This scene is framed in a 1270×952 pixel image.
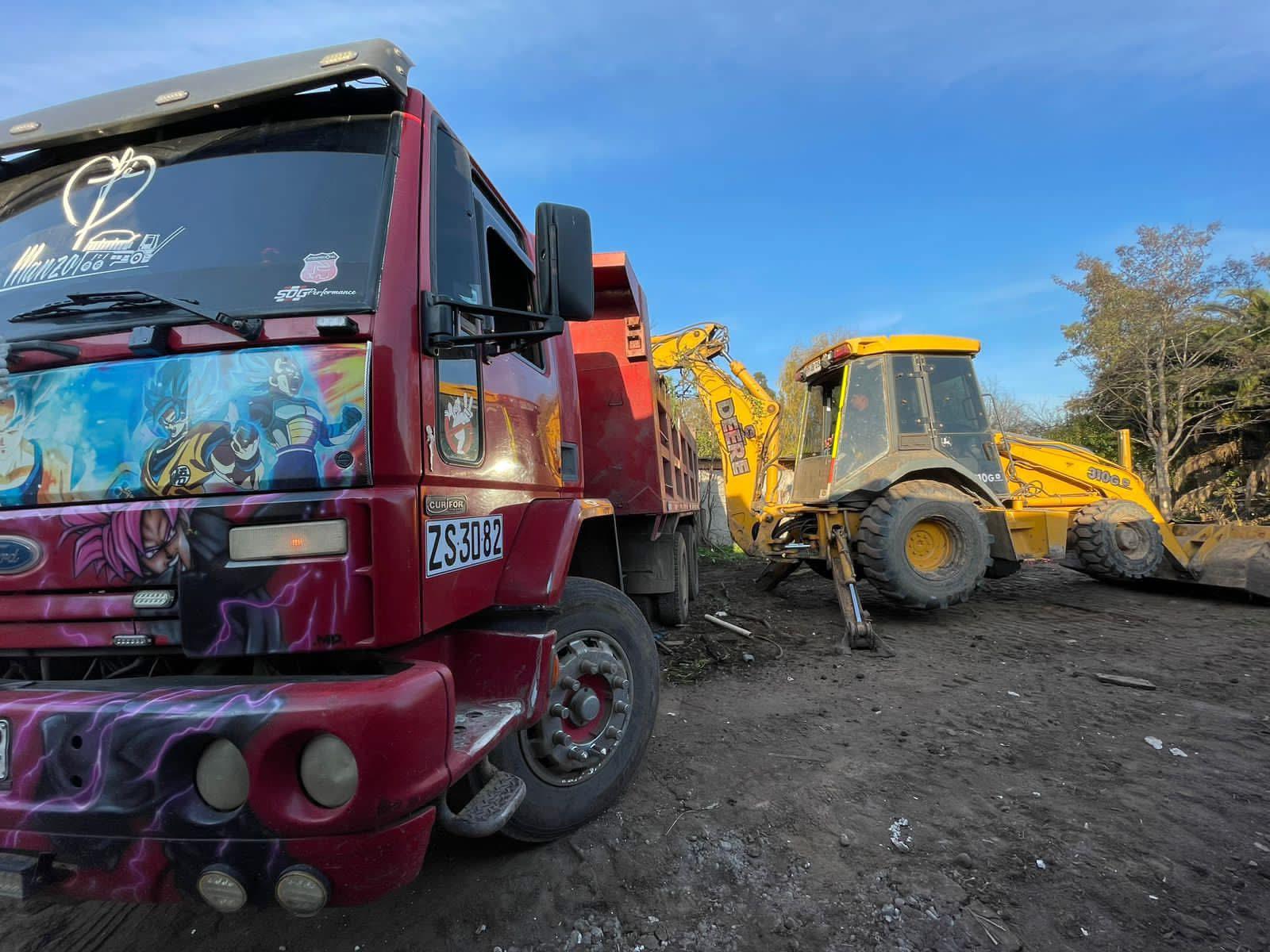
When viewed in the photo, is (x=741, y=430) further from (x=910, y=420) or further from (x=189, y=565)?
(x=189, y=565)

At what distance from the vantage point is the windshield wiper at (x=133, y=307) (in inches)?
63.8

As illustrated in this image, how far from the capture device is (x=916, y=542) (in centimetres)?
650

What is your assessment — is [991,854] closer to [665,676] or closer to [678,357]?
[665,676]

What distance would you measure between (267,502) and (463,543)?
54cm

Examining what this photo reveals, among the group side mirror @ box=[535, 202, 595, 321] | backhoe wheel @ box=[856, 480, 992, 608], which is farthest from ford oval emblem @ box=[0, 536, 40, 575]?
backhoe wheel @ box=[856, 480, 992, 608]

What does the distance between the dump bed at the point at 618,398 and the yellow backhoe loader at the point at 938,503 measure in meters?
2.46

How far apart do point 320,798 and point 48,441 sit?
1162mm

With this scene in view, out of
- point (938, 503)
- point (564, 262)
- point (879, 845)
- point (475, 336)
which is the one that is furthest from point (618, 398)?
point (938, 503)

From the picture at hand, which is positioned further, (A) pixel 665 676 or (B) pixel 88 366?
(A) pixel 665 676

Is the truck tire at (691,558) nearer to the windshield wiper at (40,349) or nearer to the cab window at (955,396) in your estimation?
the cab window at (955,396)

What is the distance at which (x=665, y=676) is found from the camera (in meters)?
4.74

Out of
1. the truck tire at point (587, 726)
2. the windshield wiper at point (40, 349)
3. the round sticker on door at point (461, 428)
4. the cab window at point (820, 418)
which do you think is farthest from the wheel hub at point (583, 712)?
the cab window at point (820, 418)

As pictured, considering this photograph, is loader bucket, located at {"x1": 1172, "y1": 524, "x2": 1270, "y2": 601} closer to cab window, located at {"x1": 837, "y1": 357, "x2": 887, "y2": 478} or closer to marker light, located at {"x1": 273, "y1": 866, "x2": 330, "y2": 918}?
cab window, located at {"x1": 837, "y1": 357, "x2": 887, "y2": 478}

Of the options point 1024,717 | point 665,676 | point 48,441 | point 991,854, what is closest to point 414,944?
point 48,441
